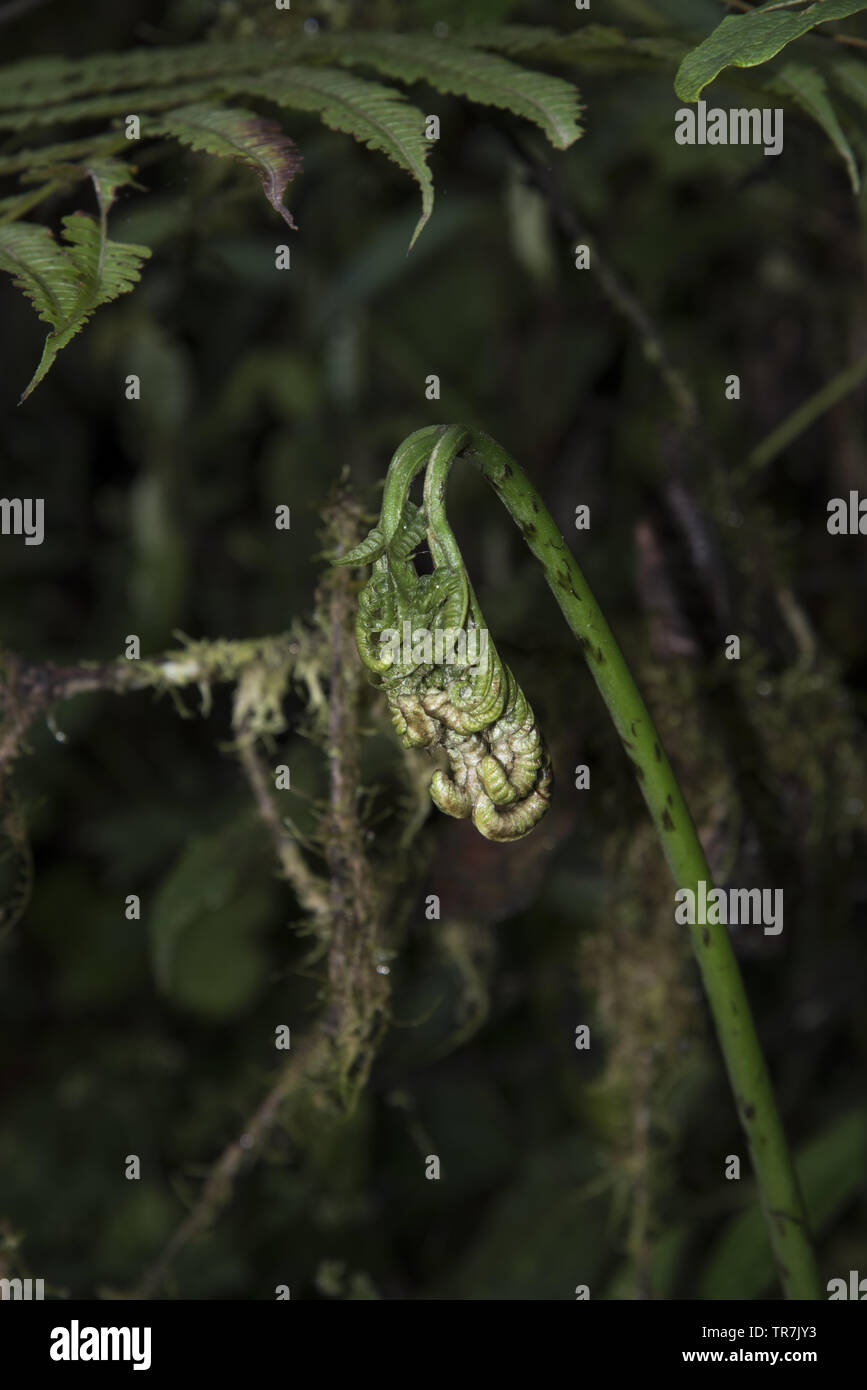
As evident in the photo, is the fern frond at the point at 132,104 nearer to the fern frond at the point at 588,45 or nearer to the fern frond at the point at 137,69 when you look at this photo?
the fern frond at the point at 137,69

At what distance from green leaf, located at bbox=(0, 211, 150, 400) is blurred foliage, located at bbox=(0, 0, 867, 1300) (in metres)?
0.30

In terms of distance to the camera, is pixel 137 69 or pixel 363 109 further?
pixel 137 69

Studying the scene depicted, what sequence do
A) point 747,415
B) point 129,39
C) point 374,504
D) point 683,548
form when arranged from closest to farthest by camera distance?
1. point 374,504
2. point 683,548
3. point 747,415
4. point 129,39

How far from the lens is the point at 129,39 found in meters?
2.50

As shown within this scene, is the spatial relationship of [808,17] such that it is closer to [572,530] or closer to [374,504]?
[374,504]

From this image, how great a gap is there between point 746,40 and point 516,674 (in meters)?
0.60

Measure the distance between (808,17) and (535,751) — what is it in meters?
0.46

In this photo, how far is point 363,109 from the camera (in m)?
0.82

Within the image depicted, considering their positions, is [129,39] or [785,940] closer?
[785,940]

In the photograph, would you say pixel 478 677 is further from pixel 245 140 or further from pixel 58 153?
pixel 58 153

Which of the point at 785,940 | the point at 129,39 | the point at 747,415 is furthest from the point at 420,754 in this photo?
the point at 129,39

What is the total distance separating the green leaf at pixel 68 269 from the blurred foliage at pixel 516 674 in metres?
0.30

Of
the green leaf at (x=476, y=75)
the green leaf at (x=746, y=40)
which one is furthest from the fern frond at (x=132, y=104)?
the green leaf at (x=746, y=40)

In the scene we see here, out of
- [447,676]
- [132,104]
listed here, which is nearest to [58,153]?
[132,104]
